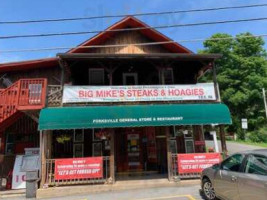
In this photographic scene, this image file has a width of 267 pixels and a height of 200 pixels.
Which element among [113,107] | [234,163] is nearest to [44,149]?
[113,107]

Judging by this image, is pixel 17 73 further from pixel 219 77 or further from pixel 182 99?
pixel 219 77

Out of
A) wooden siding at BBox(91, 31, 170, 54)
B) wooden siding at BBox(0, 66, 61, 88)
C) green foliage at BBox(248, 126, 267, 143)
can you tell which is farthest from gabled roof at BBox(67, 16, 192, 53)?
green foliage at BBox(248, 126, 267, 143)

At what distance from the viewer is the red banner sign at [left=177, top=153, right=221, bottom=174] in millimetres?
10906

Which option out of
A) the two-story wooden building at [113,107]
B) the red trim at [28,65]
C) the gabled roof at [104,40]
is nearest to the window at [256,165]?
the two-story wooden building at [113,107]

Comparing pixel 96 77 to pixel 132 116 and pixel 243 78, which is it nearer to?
pixel 132 116

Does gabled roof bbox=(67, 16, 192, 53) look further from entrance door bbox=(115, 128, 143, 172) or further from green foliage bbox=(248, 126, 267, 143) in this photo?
green foliage bbox=(248, 126, 267, 143)

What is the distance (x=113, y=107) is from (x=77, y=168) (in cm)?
311

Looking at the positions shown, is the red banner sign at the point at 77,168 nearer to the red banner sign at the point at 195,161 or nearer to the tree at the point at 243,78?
the red banner sign at the point at 195,161

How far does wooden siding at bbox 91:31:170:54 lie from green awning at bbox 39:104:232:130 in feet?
17.2

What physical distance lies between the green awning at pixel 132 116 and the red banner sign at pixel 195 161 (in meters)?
1.61

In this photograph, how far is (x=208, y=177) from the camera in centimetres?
799

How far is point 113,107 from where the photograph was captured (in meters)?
10.9

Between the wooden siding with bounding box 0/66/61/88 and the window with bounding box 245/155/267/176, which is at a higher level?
the wooden siding with bounding box 0/66/61/88

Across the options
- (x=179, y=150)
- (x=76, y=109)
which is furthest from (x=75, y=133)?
(x=179, y=150)
